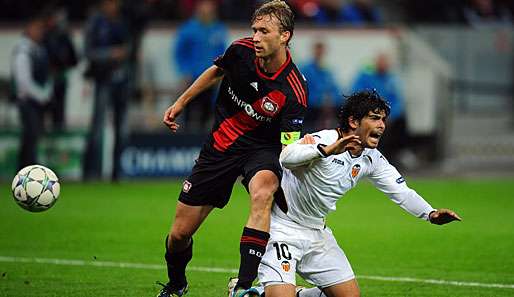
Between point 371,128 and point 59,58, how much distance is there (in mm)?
12426

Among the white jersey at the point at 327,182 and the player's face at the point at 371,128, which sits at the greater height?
the player's face at the point at 371,128

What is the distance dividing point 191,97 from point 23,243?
393cm

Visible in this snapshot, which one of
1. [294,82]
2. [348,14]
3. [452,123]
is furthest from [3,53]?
[294,82]

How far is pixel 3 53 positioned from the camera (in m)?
20.5

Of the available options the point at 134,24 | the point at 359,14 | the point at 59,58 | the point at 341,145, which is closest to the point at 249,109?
the point at 341,145

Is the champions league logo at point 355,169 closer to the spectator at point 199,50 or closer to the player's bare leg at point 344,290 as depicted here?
the player's bare leg at point 344,290

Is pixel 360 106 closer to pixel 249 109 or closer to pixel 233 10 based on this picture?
pixel 249 109

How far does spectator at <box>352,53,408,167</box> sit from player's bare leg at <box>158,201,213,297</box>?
1128cm

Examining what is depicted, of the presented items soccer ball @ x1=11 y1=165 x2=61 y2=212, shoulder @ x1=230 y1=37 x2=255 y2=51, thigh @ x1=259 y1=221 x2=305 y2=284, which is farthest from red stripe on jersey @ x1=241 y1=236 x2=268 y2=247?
soccer ball @ x1=11 y1=165 x2=61 y2=212

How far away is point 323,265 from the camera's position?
25.5 ft

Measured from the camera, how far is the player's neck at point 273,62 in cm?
818

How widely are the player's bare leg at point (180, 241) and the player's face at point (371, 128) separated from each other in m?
1.47

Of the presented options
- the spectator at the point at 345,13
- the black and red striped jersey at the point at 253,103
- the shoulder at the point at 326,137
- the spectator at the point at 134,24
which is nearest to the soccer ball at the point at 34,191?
the black and red striped jersey at the point at 253,103

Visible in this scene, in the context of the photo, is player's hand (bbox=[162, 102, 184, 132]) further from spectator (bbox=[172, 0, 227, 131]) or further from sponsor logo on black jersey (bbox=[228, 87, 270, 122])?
spectator (bbox=[172, 0, 227, 131])
